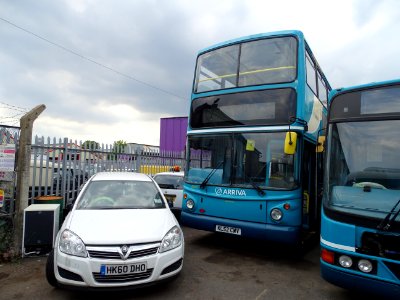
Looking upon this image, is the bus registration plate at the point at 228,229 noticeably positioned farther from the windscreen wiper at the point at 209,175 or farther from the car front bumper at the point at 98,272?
the car front bumper at the point at 98,272

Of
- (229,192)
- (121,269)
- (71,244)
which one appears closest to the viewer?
(121,269)

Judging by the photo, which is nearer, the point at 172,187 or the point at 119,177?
the point at 119,177

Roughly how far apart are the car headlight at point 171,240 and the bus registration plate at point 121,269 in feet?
1.11

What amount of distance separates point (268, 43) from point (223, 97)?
4.53ft

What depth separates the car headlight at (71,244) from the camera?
3.74 metres

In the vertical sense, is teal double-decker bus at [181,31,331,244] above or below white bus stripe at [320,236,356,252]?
above

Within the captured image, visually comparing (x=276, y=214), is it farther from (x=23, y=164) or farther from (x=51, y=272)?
(x=23, y=164)

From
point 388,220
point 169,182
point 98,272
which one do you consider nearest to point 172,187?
point 169,182

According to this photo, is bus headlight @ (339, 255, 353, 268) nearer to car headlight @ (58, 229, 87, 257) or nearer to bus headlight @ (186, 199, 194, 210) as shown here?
car headlight @ (58, 229, 87, 257)

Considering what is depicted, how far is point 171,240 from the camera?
13.8ft

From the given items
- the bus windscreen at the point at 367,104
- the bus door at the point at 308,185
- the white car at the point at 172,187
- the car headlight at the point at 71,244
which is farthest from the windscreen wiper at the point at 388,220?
the white car at the point at 172,187

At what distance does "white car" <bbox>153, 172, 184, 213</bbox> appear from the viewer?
8.52 metres

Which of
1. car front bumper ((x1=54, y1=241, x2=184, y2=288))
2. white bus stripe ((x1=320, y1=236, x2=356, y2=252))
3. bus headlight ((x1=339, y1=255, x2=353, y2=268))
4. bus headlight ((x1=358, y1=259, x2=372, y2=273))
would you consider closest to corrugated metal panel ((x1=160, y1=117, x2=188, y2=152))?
car front bumper ((x1=54, y1=241, x2=184, y2=288))

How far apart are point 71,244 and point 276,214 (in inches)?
134
